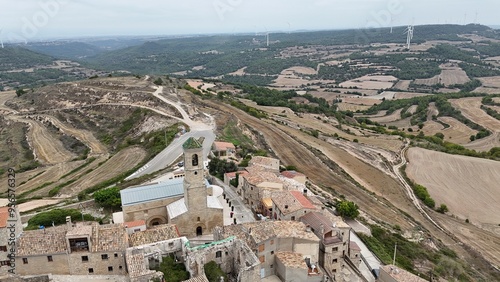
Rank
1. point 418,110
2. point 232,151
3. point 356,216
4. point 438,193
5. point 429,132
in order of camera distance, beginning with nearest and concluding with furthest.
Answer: point 356,216
point 232,151
point 438,193
point 429,132
point 418,110

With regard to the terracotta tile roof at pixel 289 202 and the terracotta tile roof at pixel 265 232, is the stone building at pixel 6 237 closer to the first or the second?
the terracotta tile roof at pixel 265 232

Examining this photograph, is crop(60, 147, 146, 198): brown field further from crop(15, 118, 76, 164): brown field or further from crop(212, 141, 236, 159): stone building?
crop(15, 118, 76, 164): brown field

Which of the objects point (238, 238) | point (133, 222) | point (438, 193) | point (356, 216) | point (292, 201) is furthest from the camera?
point (438, 193)

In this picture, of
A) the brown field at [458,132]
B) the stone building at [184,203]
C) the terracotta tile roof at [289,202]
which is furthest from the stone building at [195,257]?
the brown field at [458,132]

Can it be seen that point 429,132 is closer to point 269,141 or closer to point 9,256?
point 269,141

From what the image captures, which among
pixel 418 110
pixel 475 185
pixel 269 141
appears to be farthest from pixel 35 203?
pixel 418 110

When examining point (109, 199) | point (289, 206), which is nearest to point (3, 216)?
point (109, 199)
